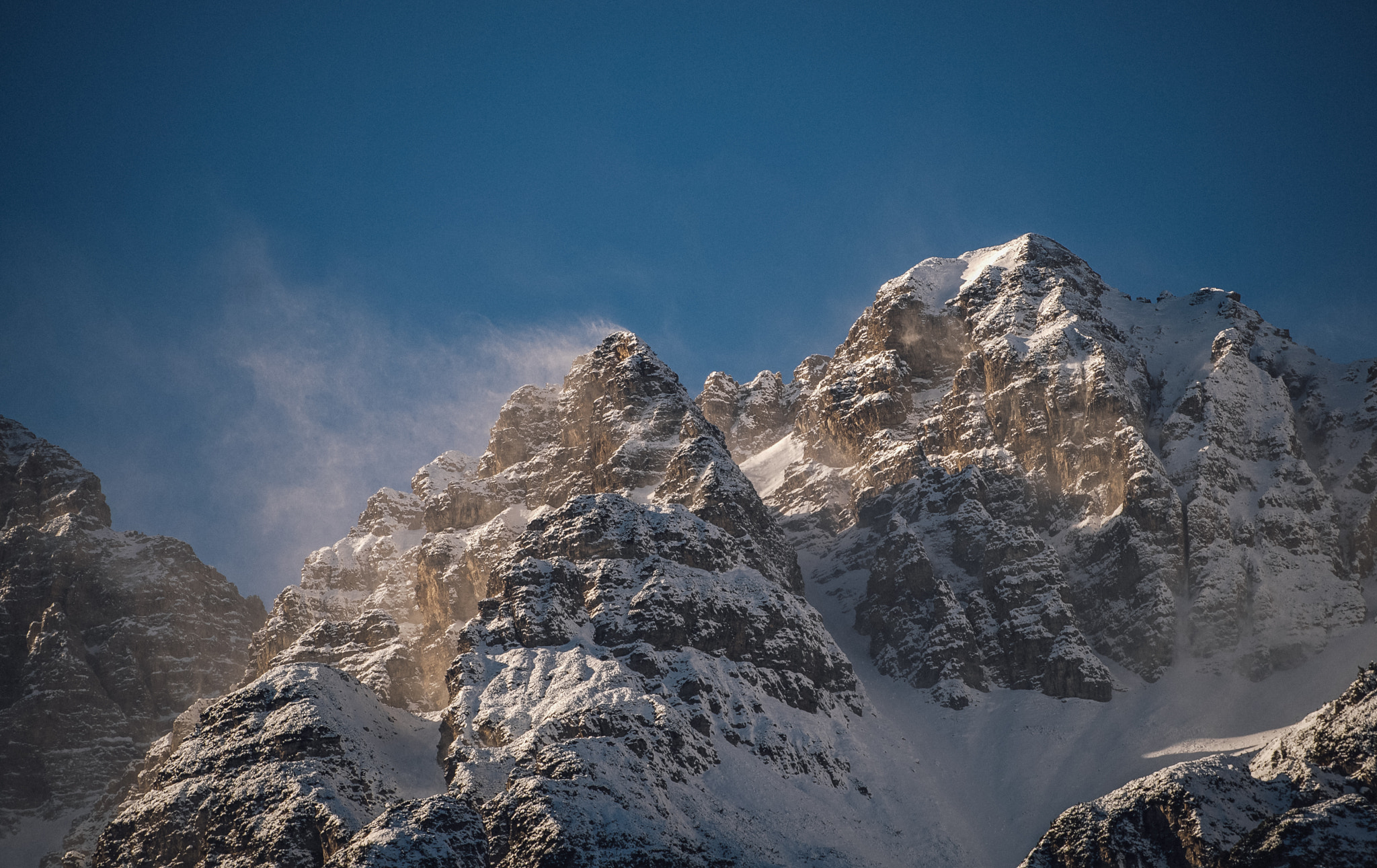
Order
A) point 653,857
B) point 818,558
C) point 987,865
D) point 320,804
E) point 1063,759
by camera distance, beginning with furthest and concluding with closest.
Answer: point 818,558 < point 1063,759 < point 987,865 < point 320,804 < point 653,857

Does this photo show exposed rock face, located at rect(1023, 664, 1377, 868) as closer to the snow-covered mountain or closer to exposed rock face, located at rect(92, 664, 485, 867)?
the snow-covered mountain

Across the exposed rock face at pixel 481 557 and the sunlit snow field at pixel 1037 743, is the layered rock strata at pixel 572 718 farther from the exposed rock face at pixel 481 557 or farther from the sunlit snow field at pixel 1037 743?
the sunlit snow field at pixel 1037 743

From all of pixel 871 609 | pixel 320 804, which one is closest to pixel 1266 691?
pixel 871 609

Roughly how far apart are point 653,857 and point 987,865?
41032 millimetres

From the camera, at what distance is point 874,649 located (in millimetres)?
166875

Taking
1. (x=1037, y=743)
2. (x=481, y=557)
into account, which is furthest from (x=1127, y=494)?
(x=481, y=557)

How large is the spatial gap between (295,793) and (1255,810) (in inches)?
3256

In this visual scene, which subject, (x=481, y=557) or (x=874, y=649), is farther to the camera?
(x=481, y=557)

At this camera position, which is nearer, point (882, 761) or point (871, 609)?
point (882, 761)

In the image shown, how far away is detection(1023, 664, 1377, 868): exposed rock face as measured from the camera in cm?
7475

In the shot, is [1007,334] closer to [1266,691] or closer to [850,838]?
[1266,691]

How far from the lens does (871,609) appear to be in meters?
171

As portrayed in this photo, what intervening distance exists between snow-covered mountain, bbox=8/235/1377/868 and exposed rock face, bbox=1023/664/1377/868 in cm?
45

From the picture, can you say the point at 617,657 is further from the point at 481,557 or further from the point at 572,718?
the point at 481,557
